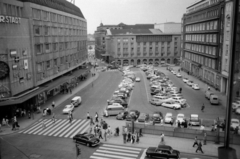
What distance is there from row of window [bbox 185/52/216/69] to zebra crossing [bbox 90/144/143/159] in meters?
37.4

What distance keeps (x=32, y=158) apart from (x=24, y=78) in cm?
1773

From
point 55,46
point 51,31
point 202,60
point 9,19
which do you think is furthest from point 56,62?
point 202,60

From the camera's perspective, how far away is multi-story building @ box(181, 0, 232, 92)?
4628 centimetres

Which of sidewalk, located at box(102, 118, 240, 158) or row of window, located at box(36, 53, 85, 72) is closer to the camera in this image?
sidewalk, located at box(102, 118, 240, 158)

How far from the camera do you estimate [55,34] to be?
159ft

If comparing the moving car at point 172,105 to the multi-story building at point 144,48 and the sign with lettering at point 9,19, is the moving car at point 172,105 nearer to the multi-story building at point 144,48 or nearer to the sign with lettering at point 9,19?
the sign with lettering at point 9,19

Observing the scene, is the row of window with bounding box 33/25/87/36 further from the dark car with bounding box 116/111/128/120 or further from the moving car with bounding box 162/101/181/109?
the moving car with bounding box 162/101/181/109

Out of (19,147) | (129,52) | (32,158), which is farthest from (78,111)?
(129,52)

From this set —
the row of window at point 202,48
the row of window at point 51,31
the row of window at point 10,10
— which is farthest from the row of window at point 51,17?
the row of window at point 202,48

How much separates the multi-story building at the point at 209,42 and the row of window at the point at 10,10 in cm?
3138

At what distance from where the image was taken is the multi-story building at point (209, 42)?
1822 inches

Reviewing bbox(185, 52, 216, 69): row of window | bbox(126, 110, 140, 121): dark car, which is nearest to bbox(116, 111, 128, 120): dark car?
bbox(126, 110, 140, 121): dark car

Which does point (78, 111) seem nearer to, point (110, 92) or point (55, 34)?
point (110, 92)

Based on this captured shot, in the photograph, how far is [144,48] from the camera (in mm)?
107875
